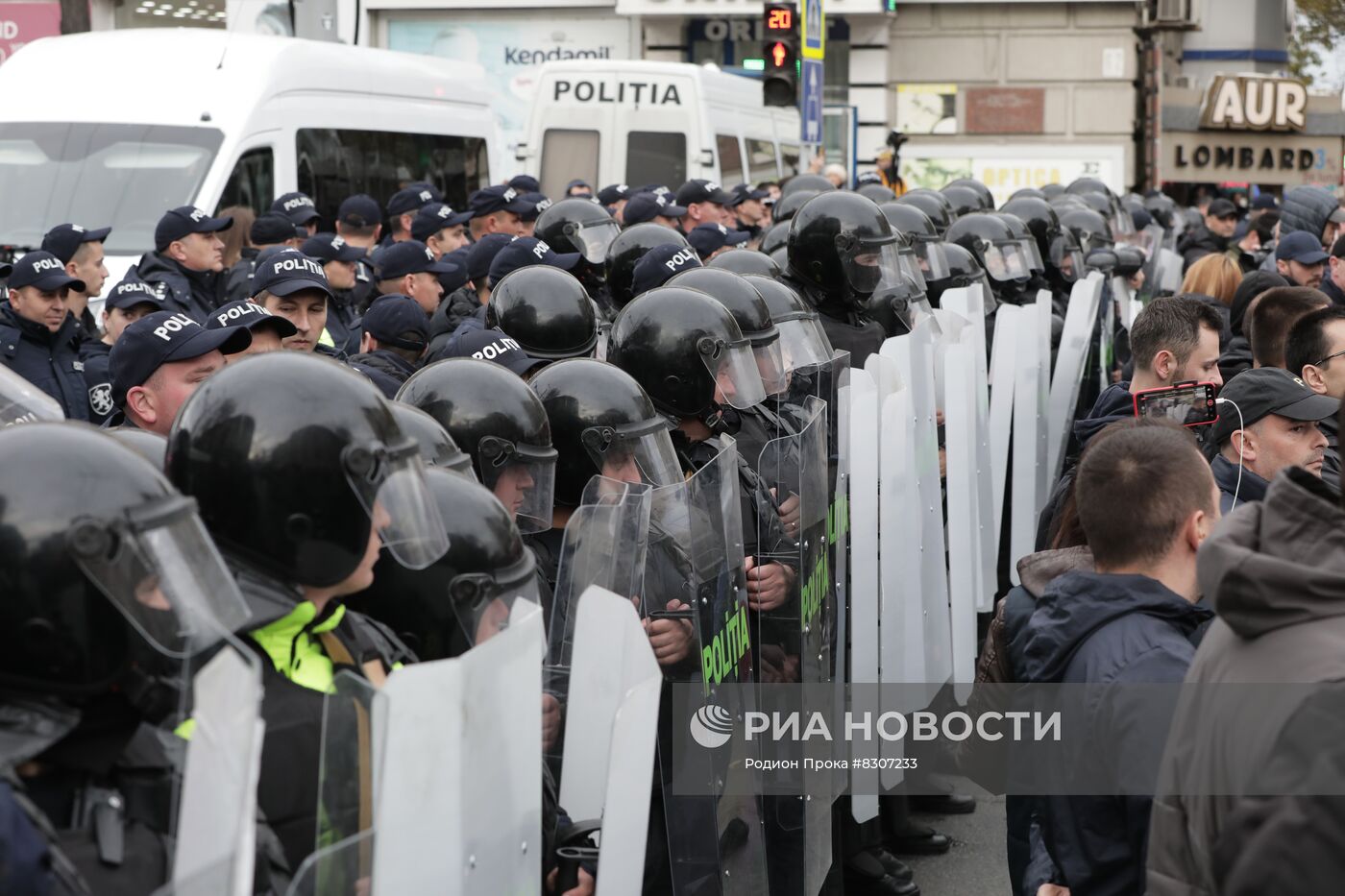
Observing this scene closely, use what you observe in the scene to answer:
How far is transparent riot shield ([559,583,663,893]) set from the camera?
271cm

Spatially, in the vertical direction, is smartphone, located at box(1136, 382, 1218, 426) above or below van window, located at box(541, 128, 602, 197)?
below

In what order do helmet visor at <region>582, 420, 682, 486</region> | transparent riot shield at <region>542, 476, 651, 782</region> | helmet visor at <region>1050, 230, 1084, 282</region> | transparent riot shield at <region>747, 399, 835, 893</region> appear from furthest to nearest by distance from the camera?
helmet visor at <region>1050, 230, 1084, 282</region>, transparent riot shield at <region>747, 399, 835, 893</region>, helmet visor at <region>582, 420, 682, 486</region>, transparent riot shield at <region>542, 476, 651, 782</region>

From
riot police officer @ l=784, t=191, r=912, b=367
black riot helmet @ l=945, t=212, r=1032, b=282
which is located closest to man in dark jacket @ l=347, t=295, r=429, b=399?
riot police officer @ l=784, t=191, r=912, b=367

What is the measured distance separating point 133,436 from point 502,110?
26302 mm

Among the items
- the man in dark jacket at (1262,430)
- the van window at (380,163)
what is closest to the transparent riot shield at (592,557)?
the man in dark jacket at (1262,430)

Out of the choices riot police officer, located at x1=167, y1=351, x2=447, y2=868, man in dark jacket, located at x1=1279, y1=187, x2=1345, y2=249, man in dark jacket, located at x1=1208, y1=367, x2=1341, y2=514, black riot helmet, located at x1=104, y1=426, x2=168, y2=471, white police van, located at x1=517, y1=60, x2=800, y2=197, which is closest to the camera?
riot police officer, located at x1=167, y1=351, x2=447, y2=868

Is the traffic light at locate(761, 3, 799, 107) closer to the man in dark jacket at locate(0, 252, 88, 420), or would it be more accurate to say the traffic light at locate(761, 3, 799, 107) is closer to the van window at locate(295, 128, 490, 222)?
the van window at locate(295, 128, 490, 222)

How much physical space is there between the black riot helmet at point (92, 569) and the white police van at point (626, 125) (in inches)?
560

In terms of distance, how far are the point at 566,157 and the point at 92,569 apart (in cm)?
1474

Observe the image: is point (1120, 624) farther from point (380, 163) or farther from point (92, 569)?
point (380, 163)

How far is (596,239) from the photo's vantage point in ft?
28.2

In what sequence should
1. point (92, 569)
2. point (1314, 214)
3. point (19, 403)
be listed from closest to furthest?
point (92, 569), point (19, 403), point (1314, 214)

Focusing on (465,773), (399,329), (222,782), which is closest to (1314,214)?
(399,329)

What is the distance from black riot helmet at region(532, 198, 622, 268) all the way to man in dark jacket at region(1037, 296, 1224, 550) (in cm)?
354
